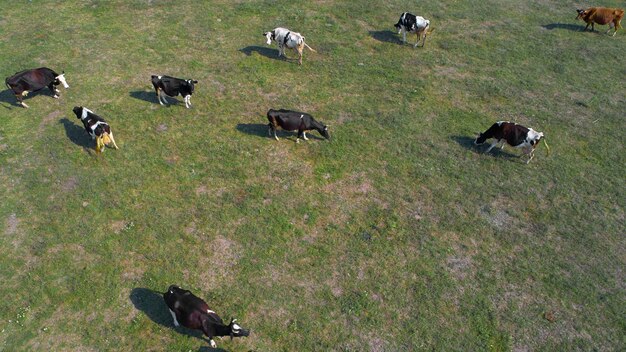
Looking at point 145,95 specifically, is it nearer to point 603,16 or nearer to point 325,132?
point 325,132

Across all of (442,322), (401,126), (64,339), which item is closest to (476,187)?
(401,126)

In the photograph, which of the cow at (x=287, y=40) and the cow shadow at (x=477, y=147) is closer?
the cow shadow at (x=477, y=147)

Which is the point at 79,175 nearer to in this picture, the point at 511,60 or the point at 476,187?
the point at 476,187

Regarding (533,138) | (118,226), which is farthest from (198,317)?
(533,138)

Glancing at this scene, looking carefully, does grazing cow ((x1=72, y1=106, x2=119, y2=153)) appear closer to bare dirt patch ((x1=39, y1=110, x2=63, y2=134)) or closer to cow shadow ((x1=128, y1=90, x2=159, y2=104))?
bare dirt patch ((x1=39, y1=110, x2=63, y2=134))

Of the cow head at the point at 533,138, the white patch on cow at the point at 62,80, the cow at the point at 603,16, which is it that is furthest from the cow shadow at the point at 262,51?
the cow at the point at 603,16

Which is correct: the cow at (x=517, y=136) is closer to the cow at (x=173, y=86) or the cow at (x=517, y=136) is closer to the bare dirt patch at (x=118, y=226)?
the cow at (x=173, y=86)

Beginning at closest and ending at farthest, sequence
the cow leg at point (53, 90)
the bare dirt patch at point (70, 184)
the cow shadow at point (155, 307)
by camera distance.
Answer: the cow shadow at point (155, 307) < the bare dirt patch at point (70, 184) < the cow leg at point (53, 90)
